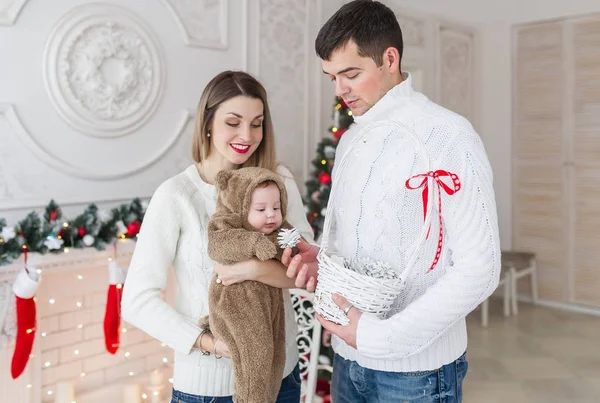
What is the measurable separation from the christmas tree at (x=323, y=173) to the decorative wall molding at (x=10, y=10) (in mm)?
1903

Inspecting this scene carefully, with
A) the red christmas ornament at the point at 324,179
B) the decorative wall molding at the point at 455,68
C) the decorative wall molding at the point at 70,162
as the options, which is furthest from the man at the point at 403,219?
the decorative wall molding at the point at 455,68

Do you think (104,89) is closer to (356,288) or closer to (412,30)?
(356,288)

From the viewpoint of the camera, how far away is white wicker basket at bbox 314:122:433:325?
120 centimetres

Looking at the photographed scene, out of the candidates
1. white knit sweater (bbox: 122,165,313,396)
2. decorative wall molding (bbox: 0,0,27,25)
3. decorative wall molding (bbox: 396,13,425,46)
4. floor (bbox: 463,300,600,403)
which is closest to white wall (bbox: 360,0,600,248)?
decorative wall molding (bbox: 396,13,425,46)

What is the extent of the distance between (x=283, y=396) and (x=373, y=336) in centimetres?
49

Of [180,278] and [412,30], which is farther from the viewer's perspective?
[412,30]

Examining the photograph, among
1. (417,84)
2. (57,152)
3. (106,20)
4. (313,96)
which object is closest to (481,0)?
(417,84)

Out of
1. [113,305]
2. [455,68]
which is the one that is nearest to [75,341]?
[113,305]

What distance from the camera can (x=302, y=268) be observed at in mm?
1401

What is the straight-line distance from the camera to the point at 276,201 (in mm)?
1474

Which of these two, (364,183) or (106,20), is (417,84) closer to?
(106,20)

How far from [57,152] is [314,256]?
1.74 metres

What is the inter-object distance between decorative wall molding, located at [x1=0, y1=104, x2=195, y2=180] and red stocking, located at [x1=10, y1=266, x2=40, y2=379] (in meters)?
0.56

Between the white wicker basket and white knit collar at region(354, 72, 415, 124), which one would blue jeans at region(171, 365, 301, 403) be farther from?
white knit collar at region(354, 72, 415, 124)
